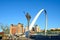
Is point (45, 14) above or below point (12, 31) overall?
above

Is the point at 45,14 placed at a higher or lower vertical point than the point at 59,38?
higher

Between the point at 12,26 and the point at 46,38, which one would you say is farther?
the point at 12,26

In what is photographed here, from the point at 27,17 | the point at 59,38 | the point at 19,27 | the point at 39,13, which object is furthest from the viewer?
the point at 19,27

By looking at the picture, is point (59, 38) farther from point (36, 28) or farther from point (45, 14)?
point (36, 28)

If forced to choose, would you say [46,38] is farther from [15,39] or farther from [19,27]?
[19,27]

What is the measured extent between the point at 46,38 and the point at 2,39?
40.8 ft

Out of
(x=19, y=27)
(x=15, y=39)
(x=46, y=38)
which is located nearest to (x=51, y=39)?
(x=46, y=38)

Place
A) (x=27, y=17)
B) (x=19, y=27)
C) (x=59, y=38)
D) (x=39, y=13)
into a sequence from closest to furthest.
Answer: (x=59, y=38) → (x=27, y=17) → (x=39, y=13) → (x=19, y=27)

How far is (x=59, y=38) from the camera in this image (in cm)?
4191

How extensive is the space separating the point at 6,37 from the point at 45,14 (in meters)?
15.5

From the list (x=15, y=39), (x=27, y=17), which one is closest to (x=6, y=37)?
(x=15, y=39)

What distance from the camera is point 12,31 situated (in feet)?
221

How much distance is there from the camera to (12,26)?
6775cm

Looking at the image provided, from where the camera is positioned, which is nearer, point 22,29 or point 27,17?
point 27,17
